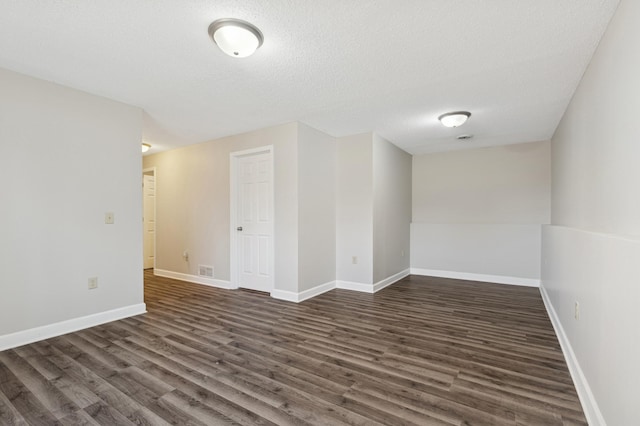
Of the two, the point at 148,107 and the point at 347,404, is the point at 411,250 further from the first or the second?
the point at 148,107

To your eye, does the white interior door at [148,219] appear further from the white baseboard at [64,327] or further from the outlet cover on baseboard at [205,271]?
the white baseboard at [64,327]

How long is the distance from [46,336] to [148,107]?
249 centimetres

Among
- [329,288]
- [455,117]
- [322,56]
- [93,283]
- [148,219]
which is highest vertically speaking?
[322,56]

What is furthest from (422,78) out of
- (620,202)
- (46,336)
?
(46,336)

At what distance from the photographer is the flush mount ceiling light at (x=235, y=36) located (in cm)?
196

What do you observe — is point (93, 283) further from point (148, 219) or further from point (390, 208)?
point (390, 208)

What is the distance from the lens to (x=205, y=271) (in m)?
5.04

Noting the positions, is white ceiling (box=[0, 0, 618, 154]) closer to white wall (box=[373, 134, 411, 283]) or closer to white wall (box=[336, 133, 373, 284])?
white wall (box=[336, 133, 373, 284])

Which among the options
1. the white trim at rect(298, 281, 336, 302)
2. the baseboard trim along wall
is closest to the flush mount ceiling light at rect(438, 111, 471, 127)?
the baseboard trim along wall

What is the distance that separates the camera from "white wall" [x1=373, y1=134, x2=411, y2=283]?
4.63m

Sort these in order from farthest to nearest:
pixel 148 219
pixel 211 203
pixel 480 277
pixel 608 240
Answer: pixel 148 219
pixel 480 277
pixel 211 203
pixel 608 240

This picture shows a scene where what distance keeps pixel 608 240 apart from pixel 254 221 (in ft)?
12.7

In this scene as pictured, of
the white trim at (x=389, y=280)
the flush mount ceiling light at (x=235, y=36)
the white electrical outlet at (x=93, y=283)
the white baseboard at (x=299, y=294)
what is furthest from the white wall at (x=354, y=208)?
the white electrical outlet at (x=93, y=283)

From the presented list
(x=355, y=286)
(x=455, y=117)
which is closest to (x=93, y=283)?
(x=355, y=286)
